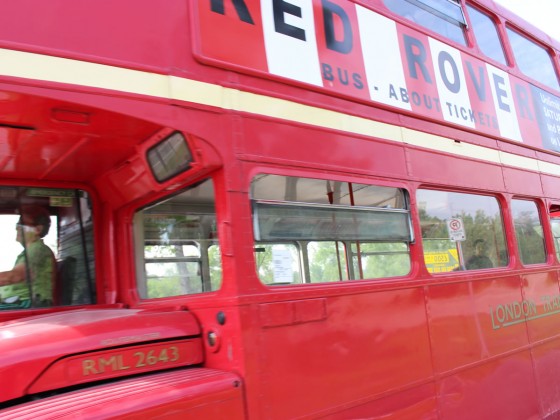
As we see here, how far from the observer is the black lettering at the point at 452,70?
345 cm

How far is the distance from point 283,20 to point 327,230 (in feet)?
3.56

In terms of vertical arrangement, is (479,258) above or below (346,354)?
above

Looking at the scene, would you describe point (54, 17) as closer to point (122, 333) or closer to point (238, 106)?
point (238, 106)

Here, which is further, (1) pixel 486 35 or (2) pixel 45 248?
(1) pixel 486 35

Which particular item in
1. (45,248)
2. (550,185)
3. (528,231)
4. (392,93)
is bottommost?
(528,231)

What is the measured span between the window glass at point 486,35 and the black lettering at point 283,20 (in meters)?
2.08

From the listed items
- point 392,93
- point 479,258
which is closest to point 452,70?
point 392,93

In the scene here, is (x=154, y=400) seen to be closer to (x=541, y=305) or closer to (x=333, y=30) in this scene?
(x=333, y=30)

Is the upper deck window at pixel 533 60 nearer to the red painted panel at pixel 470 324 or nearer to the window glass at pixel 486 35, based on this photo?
the window glass at pixel 486 35

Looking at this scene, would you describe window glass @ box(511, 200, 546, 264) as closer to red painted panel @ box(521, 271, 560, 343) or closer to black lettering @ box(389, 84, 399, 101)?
red painted panel @ box(521, 271, 560, 343)

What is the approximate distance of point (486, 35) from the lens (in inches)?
165

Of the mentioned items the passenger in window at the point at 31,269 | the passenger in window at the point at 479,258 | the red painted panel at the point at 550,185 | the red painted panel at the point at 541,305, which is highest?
the red painted panel at the point at 550,185

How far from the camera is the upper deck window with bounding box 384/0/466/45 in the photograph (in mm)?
3376

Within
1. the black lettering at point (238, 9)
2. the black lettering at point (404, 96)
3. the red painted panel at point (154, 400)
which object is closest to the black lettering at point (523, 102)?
the black lettering at point (404, 96)
